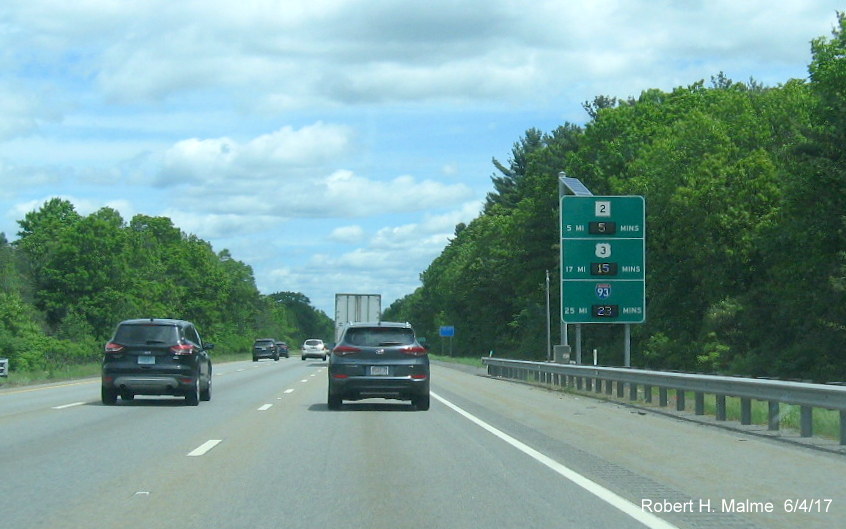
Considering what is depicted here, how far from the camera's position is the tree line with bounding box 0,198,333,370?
3211 inches

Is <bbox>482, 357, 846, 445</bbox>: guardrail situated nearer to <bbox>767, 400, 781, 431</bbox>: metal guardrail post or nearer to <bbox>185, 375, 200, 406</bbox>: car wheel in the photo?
<bbox>767, 400, 781, 431</bbox>: metal guardrail post

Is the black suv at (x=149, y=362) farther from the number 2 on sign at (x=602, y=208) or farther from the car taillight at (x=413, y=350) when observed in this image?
the number 2 on sign at (x=602, y=208)

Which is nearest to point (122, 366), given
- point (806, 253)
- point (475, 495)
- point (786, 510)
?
point (475, 495)

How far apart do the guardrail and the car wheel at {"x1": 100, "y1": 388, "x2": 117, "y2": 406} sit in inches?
410

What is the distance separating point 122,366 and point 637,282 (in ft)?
52.3

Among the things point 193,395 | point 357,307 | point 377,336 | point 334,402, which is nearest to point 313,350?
point 357,307

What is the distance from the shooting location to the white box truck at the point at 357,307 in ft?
195

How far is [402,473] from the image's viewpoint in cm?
1170

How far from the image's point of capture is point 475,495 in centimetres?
1009

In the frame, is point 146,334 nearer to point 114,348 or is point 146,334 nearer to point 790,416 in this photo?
point 114,348

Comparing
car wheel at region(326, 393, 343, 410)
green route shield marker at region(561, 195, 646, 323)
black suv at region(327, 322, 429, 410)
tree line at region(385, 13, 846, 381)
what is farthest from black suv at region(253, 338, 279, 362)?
black suv at region(327, 322, 429, 410)

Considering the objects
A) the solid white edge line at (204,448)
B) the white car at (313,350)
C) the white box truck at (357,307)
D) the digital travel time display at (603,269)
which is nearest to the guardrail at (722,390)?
the digital travel time display at (603,269)

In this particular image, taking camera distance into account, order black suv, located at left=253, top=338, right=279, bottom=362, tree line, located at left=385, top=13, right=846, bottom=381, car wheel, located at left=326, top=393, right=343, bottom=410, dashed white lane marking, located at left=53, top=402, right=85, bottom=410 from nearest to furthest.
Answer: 1. car wheel, located at left=326, top=393, right=343, bottom=410
2. dashed white lane marking, located at left=53, top=402, right=85, bottom=410
3. tree line, located at left=385, top=13, right=846, bottom=381
4. black suv, located at left=253, top=338, right=279, bottom=362

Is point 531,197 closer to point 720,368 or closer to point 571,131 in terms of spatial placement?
point 571,131
